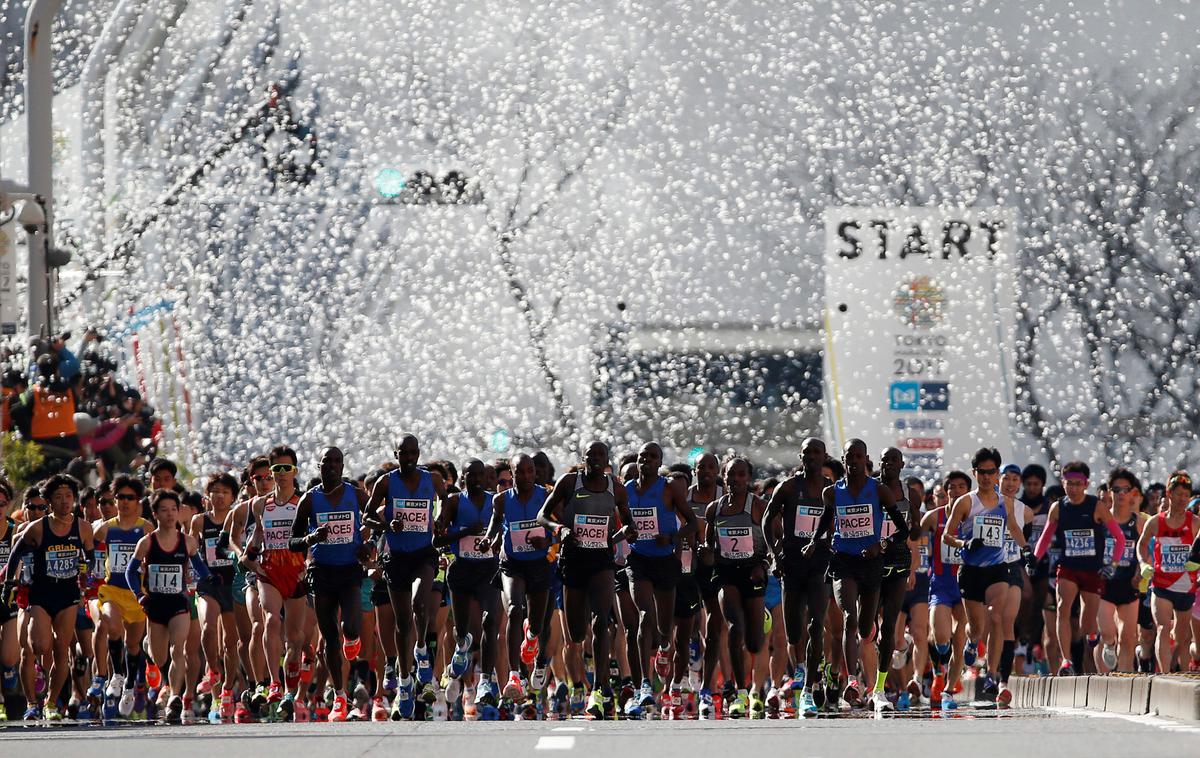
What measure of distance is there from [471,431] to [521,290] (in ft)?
9.93

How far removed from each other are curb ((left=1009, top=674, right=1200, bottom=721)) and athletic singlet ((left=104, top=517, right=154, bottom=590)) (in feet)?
16.8

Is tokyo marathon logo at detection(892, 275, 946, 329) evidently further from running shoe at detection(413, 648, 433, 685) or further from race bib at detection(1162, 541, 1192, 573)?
running shoe at detection(413, 648, 433, 685)

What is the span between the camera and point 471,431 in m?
40.1

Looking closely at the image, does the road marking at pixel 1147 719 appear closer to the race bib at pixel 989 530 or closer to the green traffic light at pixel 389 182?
the race bib at pixel 989 530

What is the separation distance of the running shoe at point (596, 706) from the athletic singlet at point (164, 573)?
105 inches

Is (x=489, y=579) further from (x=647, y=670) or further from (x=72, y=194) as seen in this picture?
(x=72, y=194)

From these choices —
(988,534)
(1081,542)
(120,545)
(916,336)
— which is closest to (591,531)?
(988,534)

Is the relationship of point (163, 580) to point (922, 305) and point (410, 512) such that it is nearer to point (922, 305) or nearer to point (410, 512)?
point (410, 512)

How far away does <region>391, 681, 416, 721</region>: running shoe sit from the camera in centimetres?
1329

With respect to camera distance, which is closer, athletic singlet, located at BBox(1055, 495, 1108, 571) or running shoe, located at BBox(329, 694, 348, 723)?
running shoe, located at BBox(329, 694, 348, 723)

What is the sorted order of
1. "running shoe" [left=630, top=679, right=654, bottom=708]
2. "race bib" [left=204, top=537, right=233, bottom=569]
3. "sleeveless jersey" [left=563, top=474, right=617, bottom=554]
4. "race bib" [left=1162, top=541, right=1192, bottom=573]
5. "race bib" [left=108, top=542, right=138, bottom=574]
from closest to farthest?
"sleeveless jersey" [left=563, top=474, right=617, bottom=554], "running shoe" [left=630, top=679, right=654, bottom=708], "race bib" [left=108, top=542, right=138, bottom=574], "race bib" [left=204, top=537, right=233, bottom=569], "race bib" [left=1162, top=541, right=1192, bottom=573]

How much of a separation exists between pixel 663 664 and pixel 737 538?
0.79 meters

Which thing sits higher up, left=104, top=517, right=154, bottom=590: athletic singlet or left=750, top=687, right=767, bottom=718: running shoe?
left=104, top=517, right=154, bottom=590: athletic singlet

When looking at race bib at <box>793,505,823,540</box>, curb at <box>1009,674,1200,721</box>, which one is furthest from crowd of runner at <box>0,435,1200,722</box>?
curb at <box>1009,674,1200,721</box>
